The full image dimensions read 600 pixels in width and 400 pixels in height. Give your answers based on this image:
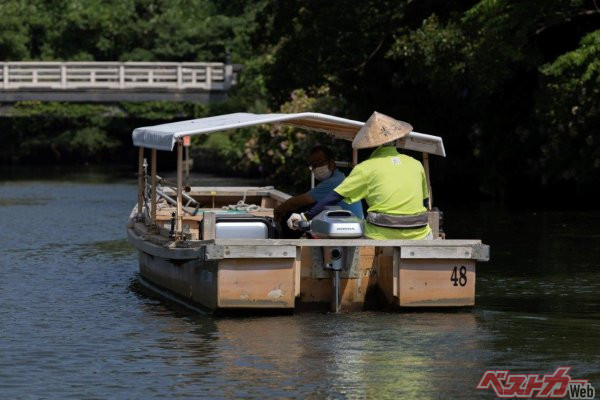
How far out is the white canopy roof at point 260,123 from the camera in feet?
53.6

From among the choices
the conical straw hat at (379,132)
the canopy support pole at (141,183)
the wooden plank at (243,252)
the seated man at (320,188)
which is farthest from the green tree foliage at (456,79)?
the wooden plank at (243,252)

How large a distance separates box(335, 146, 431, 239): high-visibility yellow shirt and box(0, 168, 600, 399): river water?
2.86ft

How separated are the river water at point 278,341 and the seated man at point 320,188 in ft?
4.76

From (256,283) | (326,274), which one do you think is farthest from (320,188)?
(256,283)

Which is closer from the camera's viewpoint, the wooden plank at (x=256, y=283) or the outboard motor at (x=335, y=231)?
the wooden plank at (x=256, y=283)

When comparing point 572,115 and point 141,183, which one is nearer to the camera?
point 141,183

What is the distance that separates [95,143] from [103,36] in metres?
6.64

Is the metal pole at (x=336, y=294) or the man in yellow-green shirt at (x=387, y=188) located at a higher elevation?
the man in yellow-green shirt at (x=387, y=188)

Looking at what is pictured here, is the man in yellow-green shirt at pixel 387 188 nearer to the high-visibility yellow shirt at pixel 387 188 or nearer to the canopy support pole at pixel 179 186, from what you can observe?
the high-visibility yellow shirt at pixel 387 188

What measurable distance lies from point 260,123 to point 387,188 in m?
2.06

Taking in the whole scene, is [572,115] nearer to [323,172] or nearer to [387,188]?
[323,172]

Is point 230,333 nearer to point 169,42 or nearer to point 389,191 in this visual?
point 389,191

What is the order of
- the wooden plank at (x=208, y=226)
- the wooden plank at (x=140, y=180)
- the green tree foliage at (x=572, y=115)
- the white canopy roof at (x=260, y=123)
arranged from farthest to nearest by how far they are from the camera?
the green tree foliage at (x=572, y=115) < the wooden plank at (x=140, y=180) < the white canopy roof at (x=260, y=123) < the wooden plank at (x=208, y=226)

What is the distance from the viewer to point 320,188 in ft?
54.0
